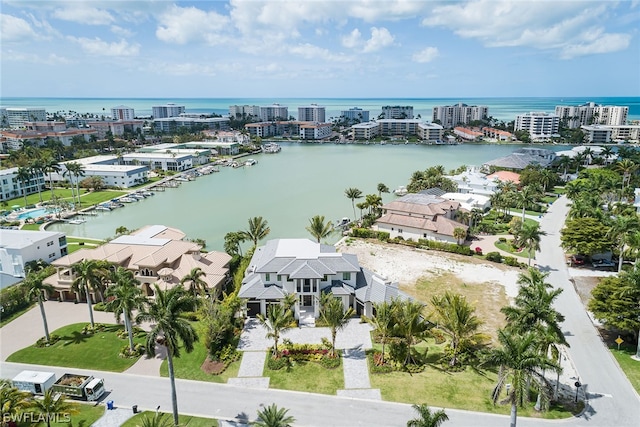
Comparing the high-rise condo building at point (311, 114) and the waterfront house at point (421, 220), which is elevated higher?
the high-rise condo building at point (311, 114)

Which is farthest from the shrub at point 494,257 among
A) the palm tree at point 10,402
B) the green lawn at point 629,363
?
the palm tree at point 10,402

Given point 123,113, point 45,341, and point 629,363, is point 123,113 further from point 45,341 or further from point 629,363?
point 629,363

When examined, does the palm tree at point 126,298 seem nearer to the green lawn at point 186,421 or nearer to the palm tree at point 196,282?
the palm tree at point 196,282

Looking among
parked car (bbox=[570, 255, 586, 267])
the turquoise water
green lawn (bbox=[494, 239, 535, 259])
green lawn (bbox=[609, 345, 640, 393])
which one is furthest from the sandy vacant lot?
green lawn (bbox=[609, 345, 640, 393])

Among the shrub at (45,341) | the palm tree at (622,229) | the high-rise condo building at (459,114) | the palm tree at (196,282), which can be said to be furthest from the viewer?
the high-rise condo building at (459,114)

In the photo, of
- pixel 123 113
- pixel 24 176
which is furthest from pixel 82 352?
pixel 123 113

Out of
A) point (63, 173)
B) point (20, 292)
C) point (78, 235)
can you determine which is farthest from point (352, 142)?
point (20, 292)
